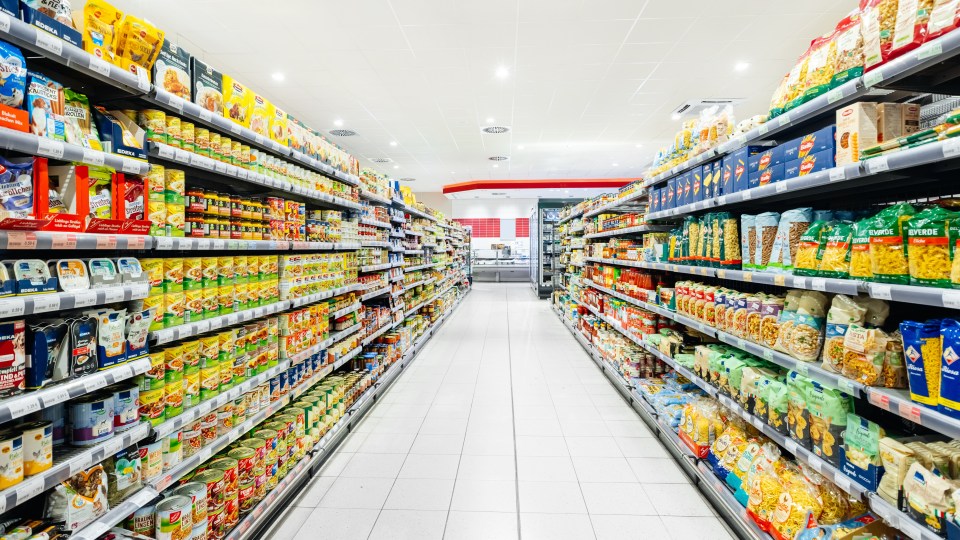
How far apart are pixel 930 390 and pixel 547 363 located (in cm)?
444

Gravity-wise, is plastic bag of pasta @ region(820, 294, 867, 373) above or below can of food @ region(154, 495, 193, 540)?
above

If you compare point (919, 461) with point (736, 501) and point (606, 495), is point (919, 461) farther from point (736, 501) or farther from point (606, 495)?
point (606, 495)

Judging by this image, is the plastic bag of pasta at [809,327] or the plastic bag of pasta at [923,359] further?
the plastic bag of pasta at [809,327]

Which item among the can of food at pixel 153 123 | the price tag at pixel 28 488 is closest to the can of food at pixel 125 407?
the price tag at pixel 28 488

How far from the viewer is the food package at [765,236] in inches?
86.7

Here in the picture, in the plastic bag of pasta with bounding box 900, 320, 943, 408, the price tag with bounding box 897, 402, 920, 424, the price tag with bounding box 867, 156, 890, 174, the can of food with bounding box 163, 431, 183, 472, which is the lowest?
the can of food with bounding box 163, 431, 183, 472

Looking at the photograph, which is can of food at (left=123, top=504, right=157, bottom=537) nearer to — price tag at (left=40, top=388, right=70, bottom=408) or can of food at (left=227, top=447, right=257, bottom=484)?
can of food at (left=227, top=447, right=257, bottom=484)

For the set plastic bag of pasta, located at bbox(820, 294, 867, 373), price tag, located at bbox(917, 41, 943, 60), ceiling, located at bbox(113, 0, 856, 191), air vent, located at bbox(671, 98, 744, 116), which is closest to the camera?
price tag, located at bbox(917, 41, 943, 60)

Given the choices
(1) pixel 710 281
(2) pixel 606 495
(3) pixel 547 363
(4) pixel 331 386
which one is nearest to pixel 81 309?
(4) pixel 331 386

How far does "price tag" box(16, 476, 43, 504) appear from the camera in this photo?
3.89ft

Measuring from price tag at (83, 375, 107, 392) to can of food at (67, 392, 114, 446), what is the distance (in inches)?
4.1

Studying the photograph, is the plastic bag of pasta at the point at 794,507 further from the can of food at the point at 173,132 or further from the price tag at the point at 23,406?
the can of food at the point at 173,132

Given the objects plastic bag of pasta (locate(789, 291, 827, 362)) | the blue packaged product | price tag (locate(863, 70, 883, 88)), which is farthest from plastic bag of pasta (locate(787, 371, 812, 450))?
the blue packaged product

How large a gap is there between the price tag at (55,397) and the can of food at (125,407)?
25 cm
